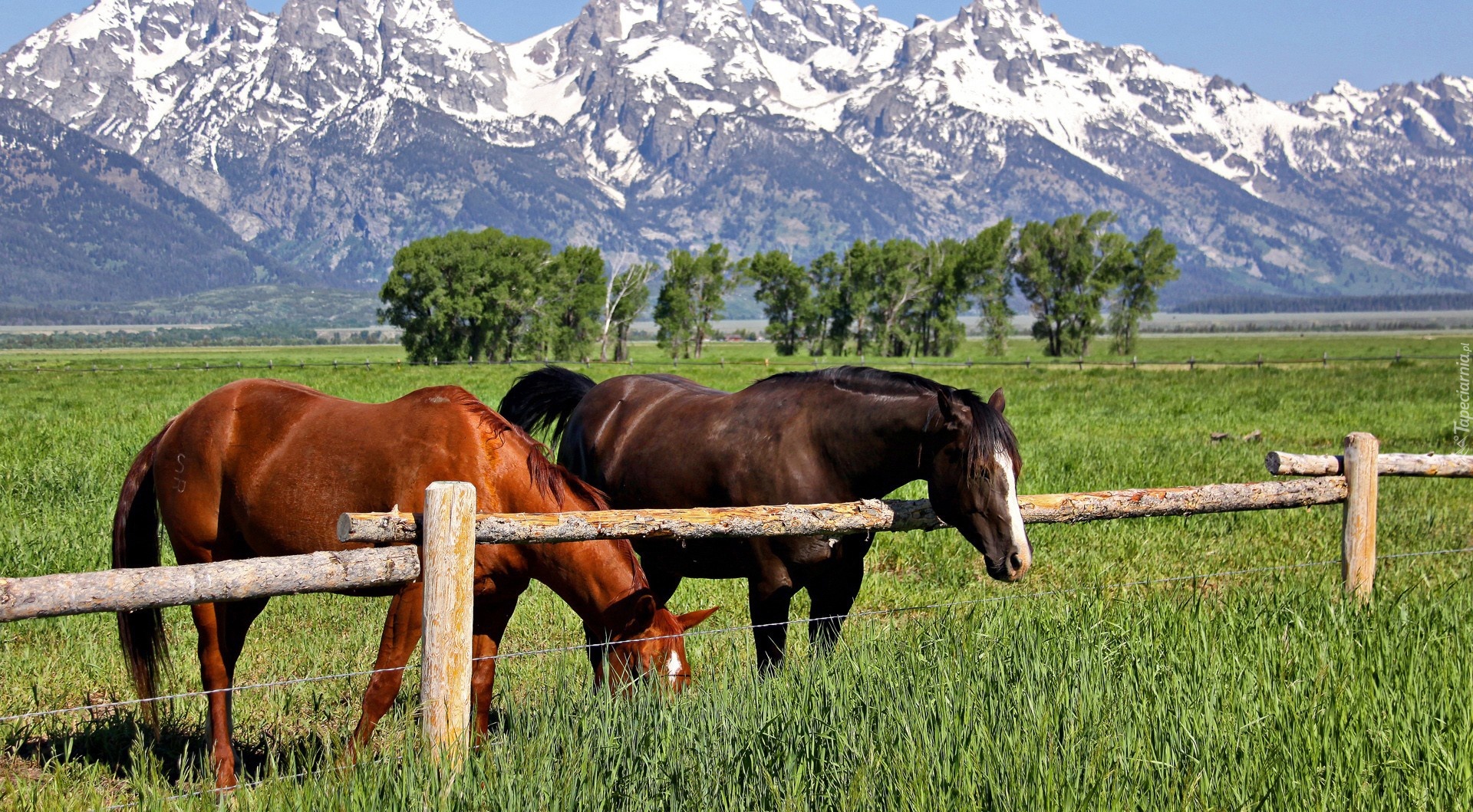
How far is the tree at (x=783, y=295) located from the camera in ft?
323

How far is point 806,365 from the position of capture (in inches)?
2432

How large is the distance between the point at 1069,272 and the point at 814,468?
89207 mm

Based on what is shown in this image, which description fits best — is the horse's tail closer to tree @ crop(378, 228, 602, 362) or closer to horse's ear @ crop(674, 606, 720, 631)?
horse's ear @ crop(674, 606, 720, 631)

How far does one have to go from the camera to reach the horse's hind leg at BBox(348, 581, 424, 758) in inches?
183

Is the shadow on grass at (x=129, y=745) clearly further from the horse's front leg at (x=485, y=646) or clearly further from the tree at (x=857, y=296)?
the tree at (x=857, y=296)

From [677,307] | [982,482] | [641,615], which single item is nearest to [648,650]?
[641,615]

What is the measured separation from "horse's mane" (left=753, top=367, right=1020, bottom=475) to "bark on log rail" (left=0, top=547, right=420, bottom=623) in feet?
8.95

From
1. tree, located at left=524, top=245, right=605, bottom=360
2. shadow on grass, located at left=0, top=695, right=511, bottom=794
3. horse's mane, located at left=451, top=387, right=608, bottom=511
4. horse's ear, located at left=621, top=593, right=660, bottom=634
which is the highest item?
tree, located at left=524, top=245, right=605, bottom=360

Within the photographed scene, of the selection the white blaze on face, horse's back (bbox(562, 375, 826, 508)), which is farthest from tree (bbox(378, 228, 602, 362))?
the white blaze on face

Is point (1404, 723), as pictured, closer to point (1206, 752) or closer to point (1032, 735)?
point (1206, 752)

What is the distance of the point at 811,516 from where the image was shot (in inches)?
197

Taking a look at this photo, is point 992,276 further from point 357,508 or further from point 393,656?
point 393,656

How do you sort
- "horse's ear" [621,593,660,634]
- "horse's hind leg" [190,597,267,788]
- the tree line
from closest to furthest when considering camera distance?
"horse's ear" [621,593,660,634]
"horse's hind leg" [190,597,267,788]
the tree line

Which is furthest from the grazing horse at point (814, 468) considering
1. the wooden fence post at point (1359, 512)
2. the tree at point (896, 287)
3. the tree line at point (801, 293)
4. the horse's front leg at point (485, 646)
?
the tree at point (896, 287)
